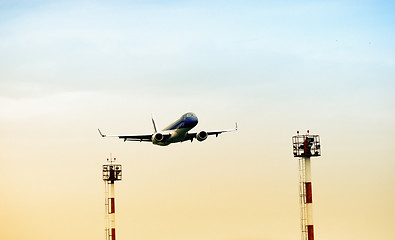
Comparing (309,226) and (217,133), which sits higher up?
(217,133)

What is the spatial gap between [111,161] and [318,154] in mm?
35621

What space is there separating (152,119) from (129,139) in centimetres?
3634

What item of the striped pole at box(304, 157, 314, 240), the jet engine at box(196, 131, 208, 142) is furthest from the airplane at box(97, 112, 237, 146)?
the striped pole at box(304, 157, 314, 240)

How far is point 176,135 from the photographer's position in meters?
116

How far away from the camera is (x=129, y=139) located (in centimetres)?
12112

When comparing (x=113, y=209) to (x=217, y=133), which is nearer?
(x=113, y=209)

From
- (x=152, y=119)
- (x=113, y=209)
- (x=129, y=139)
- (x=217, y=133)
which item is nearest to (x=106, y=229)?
(x=113, y=209)

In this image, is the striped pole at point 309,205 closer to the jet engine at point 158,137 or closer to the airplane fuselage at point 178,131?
the airplane fuselage at point 178,131

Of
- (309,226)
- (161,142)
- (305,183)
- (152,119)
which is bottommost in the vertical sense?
(309,226)

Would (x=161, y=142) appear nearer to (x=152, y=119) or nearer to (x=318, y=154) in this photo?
(x=318, y=154)

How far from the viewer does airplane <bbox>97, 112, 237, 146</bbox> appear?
114 metres

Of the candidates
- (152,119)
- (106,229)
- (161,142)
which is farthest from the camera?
(152,119)

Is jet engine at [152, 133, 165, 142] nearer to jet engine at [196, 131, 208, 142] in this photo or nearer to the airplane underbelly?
the airplane underbelly

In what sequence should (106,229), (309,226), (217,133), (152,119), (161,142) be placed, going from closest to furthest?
(309,226)
(106,229)
(161,142)
(217,133)
(152,119)
